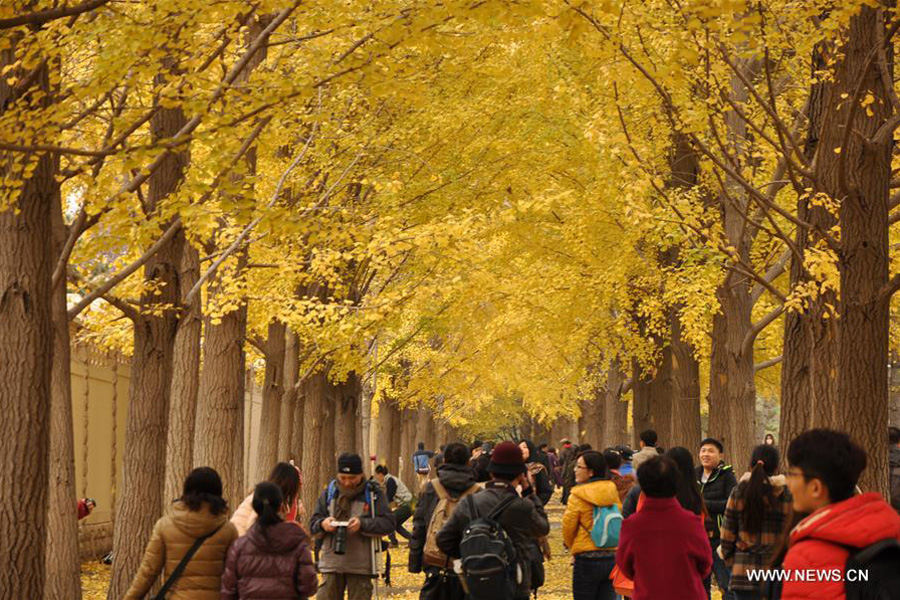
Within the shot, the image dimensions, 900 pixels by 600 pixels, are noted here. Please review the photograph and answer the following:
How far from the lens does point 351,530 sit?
11078 mm

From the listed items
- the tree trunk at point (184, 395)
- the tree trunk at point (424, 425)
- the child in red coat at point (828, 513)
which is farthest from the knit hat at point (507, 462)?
the tree trunk at point (424, 425)

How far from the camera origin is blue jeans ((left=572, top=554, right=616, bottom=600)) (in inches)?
403

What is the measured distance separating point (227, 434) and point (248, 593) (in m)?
8.20

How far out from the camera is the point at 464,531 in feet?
27.5

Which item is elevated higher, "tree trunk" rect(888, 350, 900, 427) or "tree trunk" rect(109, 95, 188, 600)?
"tree trunk" rect(888, 350, 900, 427)

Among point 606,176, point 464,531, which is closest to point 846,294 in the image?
point 464,531

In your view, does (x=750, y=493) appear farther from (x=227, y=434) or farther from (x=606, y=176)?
(x=606, y=176)

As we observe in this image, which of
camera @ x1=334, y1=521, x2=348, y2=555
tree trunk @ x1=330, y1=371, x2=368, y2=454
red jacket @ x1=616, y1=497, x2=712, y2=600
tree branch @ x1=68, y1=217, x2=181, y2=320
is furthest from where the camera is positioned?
tree trunk @ x1=330, y1=371, x2=368, y2=454

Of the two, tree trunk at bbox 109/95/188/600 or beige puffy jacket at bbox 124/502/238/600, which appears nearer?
beige puffy jacket at bbox 124/502/238/600

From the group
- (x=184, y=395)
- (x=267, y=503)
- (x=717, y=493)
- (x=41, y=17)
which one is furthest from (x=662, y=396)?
(x=41, y=17)

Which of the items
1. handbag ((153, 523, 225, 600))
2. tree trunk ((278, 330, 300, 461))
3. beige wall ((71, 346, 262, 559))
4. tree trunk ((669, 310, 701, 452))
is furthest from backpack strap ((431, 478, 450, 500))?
tree trunk ((278, 330, 300, 461))

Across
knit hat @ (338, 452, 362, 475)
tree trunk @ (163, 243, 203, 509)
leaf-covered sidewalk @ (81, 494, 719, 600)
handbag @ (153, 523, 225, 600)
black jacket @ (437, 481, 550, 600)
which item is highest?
tree trunk @ (163, 243, 203, 509)

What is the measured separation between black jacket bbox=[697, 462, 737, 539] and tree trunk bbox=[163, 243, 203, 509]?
5919 millimetres

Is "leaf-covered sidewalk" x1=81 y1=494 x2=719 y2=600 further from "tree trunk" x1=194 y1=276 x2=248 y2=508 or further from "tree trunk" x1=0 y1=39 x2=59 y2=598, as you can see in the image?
"tree trunk" x1=0 y1=39 x2=59 y2=598
